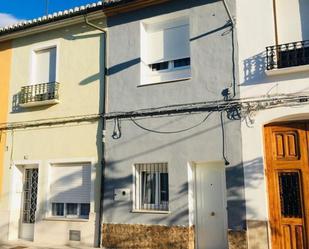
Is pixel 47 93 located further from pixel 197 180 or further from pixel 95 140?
pixel 197 180

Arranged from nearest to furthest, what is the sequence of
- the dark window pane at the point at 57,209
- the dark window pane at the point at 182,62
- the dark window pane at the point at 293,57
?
the dark window pane at the point at 293,57 < the dark window pane at the point at 182,62 < the dark window pane at the point at 57,209

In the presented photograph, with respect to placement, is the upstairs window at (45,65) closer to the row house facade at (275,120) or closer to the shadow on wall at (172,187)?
the shadow on wall at (172,187)

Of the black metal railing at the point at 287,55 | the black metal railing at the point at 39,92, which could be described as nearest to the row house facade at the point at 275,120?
the black metal railing at the point at 287,55

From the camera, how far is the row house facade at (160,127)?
845 cm

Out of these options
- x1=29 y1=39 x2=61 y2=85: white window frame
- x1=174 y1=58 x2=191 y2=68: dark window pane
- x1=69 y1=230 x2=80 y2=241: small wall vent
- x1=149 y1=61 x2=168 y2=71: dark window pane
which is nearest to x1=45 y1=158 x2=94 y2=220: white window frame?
x1=69 y1=230 x2=80 y2=241: small wall vent

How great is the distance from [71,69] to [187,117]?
4.13 m

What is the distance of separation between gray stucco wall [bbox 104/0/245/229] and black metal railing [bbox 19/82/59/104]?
76.5 inches

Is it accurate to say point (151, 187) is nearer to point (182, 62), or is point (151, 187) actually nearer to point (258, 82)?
point (182, 62)

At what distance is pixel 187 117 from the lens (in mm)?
9320

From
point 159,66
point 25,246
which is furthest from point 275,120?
point 25,246

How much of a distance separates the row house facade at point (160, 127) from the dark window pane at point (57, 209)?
65mm

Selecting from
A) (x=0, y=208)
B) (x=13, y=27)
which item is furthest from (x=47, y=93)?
(x=0, y=208)

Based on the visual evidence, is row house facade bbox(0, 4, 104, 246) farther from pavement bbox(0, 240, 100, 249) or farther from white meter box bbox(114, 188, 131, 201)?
white meter box bbox(114, 188, 131, 201)

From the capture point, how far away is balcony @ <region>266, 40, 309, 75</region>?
8363 millimetres
